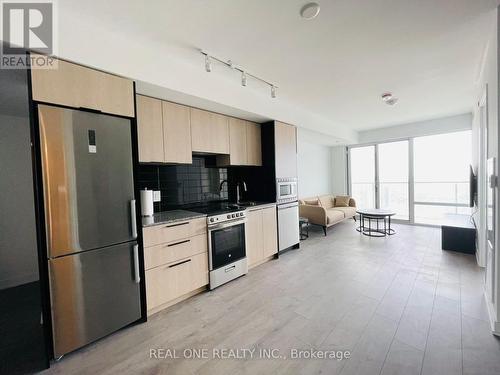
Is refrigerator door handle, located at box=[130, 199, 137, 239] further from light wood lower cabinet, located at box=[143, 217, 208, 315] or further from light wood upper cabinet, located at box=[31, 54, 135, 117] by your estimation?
light wood upper cabinet, located at box=[31, 54, 135, 117]

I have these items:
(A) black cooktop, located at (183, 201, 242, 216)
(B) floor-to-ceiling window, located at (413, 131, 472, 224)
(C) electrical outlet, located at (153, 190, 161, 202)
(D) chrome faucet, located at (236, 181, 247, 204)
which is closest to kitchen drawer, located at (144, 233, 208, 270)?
(A) black cooktop, located at (183, 201, 242, 216)

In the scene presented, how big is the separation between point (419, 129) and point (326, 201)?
2.92 m

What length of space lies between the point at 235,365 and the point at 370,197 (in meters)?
6.50

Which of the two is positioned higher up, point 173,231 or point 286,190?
point 286,190

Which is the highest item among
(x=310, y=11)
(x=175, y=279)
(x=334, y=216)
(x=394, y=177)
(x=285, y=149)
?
(x=310, y=11)

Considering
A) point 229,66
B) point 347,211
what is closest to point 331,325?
point 229,66

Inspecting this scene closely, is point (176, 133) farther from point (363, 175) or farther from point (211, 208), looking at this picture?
point (363, 175)

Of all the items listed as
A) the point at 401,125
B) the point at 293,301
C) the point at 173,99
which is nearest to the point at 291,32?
the point at 173,99

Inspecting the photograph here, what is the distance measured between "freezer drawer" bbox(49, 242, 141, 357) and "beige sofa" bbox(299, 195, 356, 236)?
4.04m

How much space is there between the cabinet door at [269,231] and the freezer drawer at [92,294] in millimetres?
1955

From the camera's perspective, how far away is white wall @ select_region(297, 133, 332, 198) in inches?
243

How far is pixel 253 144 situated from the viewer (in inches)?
146

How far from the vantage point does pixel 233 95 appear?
9.71 feet

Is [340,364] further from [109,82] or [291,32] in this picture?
[109,82]
